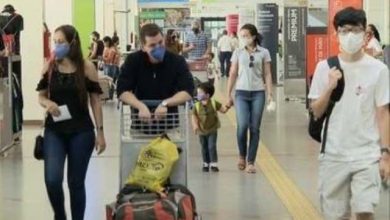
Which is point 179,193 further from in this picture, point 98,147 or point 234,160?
point 234,160

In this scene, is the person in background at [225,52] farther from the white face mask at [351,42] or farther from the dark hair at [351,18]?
the white face mask at [351,42]

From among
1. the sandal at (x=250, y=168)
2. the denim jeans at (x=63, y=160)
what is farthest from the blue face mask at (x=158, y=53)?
the sandal at (x=250, y=168)

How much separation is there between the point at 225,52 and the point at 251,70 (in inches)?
919

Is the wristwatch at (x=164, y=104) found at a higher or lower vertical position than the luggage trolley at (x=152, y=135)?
higher

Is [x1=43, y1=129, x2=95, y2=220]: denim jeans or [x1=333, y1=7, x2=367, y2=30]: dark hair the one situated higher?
[x1=333, y1=7, x2=367, y2=30]: dark hair

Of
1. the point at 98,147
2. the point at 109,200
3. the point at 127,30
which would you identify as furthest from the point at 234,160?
the point at 127,30

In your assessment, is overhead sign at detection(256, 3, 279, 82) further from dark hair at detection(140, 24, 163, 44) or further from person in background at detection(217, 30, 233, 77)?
dark hair at detection(140, 24, 163, 44)

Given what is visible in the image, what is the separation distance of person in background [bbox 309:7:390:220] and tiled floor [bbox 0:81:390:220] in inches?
27.0

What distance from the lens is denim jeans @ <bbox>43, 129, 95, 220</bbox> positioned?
6.45 metres

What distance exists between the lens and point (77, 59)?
21.4 ft

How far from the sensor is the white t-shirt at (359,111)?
16.7ft

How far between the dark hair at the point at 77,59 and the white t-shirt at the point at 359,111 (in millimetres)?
2037

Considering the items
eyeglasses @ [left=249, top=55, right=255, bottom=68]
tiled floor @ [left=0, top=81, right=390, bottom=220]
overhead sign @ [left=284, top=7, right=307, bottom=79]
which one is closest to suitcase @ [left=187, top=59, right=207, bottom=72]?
overhead sign @ [left=284, top=7, right=307, bottom=79]

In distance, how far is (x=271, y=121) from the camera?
17.0m
